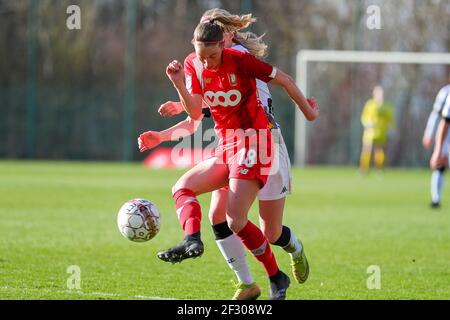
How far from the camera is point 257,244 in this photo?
6.00 metres

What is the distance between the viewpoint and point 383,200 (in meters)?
16.0

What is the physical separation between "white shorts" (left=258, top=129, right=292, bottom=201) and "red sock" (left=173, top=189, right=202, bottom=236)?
453mm

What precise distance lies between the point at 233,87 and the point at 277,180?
2.22 feet

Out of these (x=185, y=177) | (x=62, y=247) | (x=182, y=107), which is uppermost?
(x=182, y=107)

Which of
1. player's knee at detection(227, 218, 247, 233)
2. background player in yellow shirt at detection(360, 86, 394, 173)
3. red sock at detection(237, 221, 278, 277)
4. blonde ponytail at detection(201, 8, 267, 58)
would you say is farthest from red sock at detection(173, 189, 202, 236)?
background player in yellow shirt at detection(360, 86, 394, 173)

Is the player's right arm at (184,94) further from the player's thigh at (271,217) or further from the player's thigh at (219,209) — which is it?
the player's thigh at (271,217)

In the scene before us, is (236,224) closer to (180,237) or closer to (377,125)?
(180,237)

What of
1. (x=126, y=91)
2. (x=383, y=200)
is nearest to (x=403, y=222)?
(x=383, y=200)

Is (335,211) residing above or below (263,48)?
below

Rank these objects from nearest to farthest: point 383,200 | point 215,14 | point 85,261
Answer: point 215,14 → point 85,261 → point 383,200

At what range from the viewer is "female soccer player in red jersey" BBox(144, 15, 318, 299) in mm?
5738

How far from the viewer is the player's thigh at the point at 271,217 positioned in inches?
236

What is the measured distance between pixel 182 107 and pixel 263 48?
697 millimetres

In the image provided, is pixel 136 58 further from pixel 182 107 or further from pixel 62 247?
pixel 182 107
